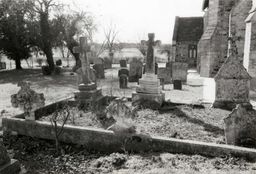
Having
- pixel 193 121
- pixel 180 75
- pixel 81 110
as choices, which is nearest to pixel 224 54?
pixel 180 75

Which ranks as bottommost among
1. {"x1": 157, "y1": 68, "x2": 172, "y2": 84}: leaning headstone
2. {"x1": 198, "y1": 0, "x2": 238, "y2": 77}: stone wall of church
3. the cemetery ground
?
the cemetery ground

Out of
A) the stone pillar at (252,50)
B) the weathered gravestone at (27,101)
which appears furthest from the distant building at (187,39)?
the weathered gravestone at (27,101)

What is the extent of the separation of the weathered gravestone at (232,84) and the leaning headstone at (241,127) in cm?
291

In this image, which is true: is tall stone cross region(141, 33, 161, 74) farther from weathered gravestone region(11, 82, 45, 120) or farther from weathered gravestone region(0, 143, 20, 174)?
weathered gravestone region(0, 143, 20, 174)

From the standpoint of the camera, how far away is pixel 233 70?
7535 mm

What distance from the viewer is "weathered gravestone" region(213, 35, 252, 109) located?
24.5ft

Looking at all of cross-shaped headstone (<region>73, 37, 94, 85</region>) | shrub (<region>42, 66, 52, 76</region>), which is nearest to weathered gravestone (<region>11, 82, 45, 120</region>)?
cross-shaped headstone (<region>73, 37, 94, 85</region>)

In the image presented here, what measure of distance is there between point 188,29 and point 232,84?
2052 cm

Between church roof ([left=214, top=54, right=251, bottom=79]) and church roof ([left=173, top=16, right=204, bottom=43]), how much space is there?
19.0 metres

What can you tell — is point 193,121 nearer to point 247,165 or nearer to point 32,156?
point 247,165

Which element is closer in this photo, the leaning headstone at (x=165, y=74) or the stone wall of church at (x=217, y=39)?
the leaning headstone at (x=165, y=74)

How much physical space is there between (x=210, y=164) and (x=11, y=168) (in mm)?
3288

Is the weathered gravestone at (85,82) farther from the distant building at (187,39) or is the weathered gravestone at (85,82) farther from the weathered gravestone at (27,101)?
the distant building at (187,39)

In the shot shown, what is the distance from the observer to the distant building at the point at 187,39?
84.8ft
